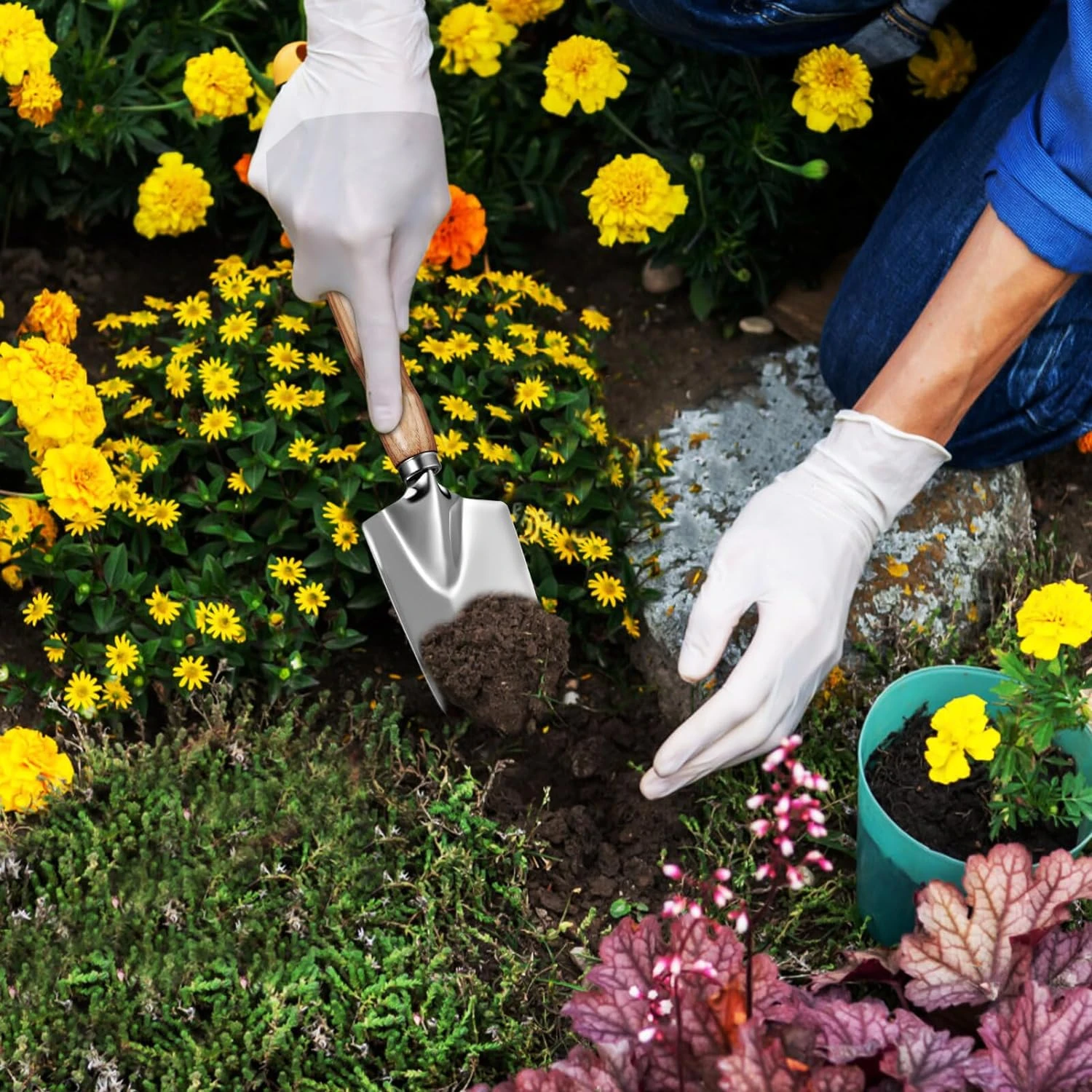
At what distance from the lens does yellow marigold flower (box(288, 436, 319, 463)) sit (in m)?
2.13

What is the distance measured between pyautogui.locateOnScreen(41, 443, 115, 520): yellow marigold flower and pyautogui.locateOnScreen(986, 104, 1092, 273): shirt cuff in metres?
1.38

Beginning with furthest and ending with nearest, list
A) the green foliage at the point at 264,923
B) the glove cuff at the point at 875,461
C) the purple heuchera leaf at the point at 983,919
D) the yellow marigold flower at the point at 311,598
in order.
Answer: the yellow marigold flower at the point at 311,598, the glove cuff at the point at 875,461, the green foliage at the point at 264,923, the purple heuchera leaf at the point at 983,919

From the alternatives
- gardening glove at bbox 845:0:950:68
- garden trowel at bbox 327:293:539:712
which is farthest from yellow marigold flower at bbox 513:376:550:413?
gardening glove at bbox 845:0:950:68

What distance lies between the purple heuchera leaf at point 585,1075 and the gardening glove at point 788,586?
50 cm

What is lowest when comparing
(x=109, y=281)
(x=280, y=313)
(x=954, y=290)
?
(x=109, y=281)

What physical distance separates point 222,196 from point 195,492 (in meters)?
0.88

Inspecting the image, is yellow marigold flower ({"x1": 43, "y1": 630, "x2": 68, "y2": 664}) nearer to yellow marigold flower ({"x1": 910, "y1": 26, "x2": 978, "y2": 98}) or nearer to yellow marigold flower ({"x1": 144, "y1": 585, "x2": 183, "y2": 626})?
yellow marigold flower ({"x1": 144, "y1": 585, "x2": 183, "y2": 626})

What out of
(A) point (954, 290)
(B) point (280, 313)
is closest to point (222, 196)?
(B) point (280, 313)

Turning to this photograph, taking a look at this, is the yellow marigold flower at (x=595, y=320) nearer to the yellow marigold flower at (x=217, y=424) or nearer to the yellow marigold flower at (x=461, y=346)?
the yellow marigold flower at (x=461, y=346)

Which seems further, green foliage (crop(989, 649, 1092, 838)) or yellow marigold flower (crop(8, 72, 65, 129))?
yellow marigold flower (crop(8, 72, 65, 129))

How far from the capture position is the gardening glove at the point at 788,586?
6.18 ft

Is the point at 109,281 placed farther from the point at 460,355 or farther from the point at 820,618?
the point at 820,618

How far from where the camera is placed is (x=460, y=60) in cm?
245

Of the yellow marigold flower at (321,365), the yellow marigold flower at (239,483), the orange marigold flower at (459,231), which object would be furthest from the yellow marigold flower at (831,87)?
the yellow marigold flower at (239,483)
